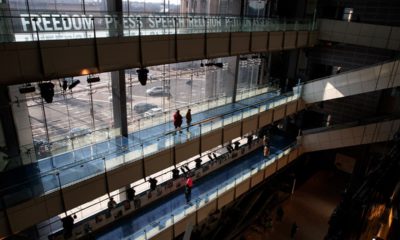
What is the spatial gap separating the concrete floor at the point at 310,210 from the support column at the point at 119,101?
9679mm

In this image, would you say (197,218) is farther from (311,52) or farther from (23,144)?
(311,52)

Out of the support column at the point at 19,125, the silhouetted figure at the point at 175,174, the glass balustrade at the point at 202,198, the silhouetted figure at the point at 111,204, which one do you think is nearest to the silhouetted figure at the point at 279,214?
the glass balustrade at the point at 202,198

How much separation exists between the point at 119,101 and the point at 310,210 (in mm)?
13698

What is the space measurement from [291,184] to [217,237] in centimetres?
690

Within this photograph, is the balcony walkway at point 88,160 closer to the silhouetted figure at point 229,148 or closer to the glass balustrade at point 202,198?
the glass balustrade at point 202,198

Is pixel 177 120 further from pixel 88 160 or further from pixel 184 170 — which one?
pixel 184 170

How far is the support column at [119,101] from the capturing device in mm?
11969

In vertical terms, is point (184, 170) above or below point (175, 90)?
below

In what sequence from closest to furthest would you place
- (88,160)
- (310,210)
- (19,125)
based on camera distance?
(19,125), (88,160), (310,210)

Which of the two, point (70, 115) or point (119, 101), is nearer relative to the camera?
point (70, 115)

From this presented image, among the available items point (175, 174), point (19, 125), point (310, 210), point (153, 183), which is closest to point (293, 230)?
point (310, 210)

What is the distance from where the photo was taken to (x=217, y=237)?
17.1 m

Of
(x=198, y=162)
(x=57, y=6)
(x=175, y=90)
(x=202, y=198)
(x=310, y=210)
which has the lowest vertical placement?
(x=310, y=210)

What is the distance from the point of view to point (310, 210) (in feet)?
63.5
